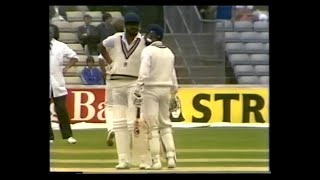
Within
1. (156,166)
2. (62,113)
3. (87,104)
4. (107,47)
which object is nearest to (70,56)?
(62,113)

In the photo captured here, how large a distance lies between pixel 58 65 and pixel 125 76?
1.59m

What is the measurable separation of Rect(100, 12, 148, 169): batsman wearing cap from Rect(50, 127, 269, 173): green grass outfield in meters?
0.25

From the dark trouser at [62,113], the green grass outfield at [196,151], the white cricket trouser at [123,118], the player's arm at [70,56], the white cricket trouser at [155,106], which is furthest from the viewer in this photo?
the dark trouser at [62,113]

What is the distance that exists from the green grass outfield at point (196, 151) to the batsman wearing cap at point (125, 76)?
25 centimetres

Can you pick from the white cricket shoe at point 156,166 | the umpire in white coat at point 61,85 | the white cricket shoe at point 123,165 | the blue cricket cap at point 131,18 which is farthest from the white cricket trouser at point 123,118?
the umpire in white coat at point 61,85

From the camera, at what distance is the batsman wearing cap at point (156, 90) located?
9508 mm

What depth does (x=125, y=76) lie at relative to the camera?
9758 mm

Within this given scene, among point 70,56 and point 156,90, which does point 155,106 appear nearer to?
point 156,90

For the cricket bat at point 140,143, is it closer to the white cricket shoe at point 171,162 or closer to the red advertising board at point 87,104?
the white cricket shoe at point 171,162

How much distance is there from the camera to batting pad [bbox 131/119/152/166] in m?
9.69
